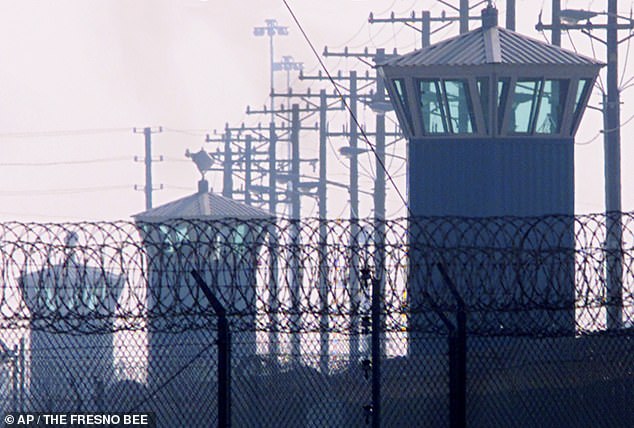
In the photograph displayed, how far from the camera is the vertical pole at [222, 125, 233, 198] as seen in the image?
3580 inches

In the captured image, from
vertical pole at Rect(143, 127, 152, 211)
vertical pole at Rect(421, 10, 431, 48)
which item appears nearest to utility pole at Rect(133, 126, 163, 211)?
vertical pole at Rect(143, 127, 152, 211)

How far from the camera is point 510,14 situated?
4125 centimetres

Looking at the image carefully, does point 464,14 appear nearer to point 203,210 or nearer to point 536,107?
point 203,210

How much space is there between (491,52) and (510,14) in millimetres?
12128

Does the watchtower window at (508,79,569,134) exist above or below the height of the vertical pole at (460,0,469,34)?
below

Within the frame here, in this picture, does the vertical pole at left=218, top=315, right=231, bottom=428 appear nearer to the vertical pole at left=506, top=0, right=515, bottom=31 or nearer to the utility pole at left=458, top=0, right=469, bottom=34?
the vertical pole at left=506, top=0, right=515, bottom=31

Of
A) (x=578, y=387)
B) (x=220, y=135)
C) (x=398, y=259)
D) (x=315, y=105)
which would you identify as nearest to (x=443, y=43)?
(x=578, y=387)

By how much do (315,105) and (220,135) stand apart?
39.5 m

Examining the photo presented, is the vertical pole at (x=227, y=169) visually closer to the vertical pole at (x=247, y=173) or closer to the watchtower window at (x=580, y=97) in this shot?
the vertical pole at (x=247, y=173)

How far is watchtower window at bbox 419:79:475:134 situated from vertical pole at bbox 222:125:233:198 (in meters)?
60.3

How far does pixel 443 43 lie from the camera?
30594 mm

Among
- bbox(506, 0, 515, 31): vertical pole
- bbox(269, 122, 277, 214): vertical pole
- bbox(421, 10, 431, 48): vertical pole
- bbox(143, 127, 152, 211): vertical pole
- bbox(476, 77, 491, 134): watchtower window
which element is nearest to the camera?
bbox(476, 77, 491, 134): watchtower window

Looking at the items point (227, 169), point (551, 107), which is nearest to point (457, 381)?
point (551, 107)

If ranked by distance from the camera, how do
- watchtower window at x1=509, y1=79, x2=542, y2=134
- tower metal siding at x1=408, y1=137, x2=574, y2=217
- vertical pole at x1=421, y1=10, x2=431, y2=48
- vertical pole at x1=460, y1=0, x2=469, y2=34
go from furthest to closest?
vertical pole at x1=421, y1=10, x2=431, y2=48, vertical pole at x1=460, y1=0, x2=469, y2=34, watchtower window at x1=509, y1=79, x2=542, y2=134, tower metal siding at x1=408, y1=137, x2=574, y2=217
